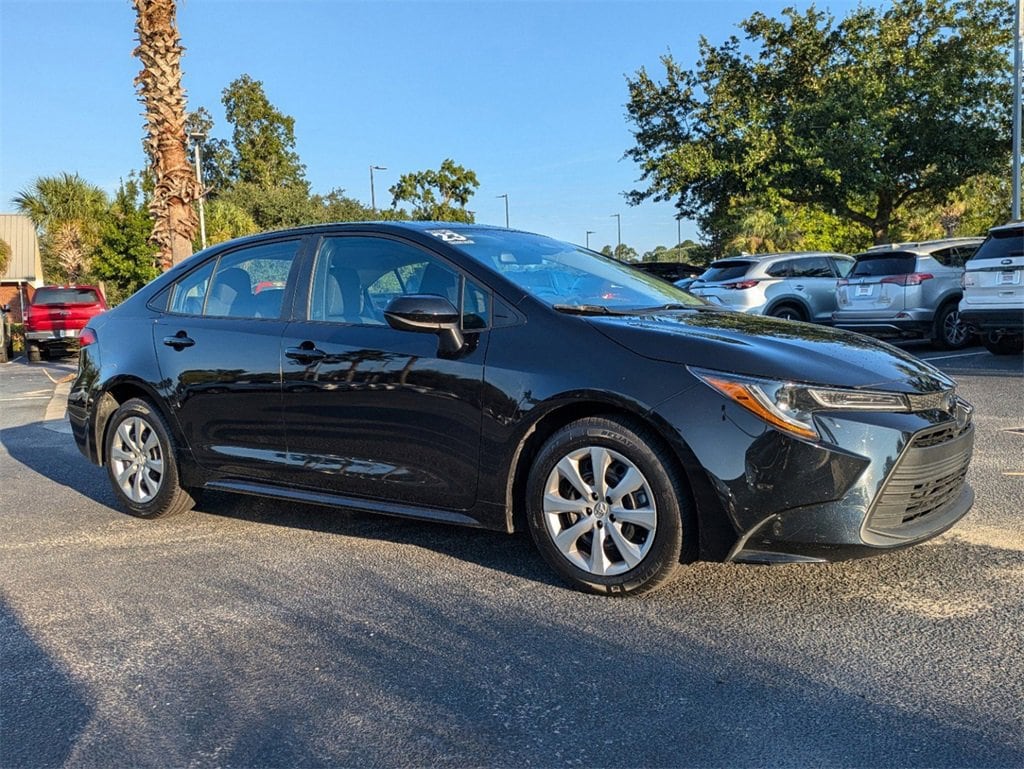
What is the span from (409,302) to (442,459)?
707 mm

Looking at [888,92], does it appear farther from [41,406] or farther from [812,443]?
Answer: [812,443]

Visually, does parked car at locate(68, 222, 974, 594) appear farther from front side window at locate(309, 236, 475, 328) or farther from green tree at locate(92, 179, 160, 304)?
green tree at locate(92, 179, 160, 304)

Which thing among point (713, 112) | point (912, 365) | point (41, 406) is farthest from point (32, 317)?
point (912, 365)

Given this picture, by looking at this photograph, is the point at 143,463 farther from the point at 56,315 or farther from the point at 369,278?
the point at 56,315

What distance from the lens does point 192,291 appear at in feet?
17.0

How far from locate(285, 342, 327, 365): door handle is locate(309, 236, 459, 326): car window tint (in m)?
0.17

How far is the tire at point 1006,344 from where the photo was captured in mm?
11656

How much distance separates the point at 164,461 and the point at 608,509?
2.80 meters

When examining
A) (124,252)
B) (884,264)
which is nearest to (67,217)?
(124,252)

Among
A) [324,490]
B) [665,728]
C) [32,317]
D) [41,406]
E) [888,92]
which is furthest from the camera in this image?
[888,92]

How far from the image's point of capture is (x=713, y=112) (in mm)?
24172

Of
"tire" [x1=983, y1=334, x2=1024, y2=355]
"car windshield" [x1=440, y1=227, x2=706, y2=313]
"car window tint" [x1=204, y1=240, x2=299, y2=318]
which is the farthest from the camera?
"tire" [x1=983, y1=334, x2=1024, y2=355]

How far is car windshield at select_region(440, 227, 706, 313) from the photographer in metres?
4.12

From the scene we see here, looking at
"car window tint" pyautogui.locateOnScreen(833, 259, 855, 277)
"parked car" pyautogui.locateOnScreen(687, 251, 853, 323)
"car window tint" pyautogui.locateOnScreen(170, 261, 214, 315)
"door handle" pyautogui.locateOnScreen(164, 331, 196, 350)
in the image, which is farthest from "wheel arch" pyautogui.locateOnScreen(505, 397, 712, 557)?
"car window tint" pyautogui.locateOnScreen(833, 259, 855, 277)
